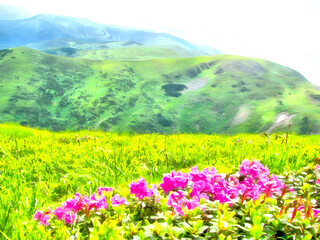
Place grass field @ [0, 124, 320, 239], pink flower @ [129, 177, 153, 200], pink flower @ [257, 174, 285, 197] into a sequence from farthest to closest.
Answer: grass field @ [0, 124, 320, 239], pink flower @ [257, 174, 285, 197], pink flower @ [129, 177, 153, 200]

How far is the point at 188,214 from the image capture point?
2.08 m

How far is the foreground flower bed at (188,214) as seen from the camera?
189cm

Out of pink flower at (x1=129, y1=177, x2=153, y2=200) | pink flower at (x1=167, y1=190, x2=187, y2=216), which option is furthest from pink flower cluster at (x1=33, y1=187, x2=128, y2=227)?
pink flower at (x1=167, y1=190, x2=187, y2=216)

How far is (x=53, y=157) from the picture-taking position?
6148mm


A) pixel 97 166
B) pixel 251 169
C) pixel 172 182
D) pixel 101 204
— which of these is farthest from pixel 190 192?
pixel 97 166

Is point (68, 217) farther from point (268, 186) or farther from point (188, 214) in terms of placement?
point (268, 186)

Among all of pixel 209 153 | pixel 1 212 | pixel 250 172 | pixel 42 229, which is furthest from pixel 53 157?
pixel 250 172

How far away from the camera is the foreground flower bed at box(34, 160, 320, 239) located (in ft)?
6.21

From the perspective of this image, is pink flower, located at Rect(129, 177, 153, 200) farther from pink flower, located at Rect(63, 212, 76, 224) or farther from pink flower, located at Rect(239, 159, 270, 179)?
pink flower, located at Rect(239, 159, 270, 179)

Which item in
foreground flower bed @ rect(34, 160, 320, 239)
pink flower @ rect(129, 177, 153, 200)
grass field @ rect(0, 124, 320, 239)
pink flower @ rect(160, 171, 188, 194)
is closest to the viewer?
foreground flower bed @ rect(34, 160, 320, 239)

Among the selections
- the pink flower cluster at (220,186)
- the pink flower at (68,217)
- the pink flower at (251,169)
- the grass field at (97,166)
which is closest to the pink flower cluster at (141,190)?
the pink flower cluster at (220,186)

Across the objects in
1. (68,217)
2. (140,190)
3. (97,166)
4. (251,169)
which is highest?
(251,169)

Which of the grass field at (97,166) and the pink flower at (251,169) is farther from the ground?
the pink flower at (251,169)

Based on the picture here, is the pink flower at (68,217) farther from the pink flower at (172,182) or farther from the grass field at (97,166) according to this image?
the grass field at (97,166)
